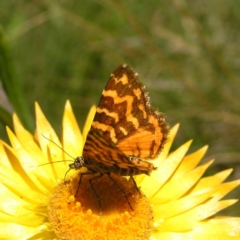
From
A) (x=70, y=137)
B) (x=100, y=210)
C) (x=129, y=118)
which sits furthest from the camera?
(x=70, y=137)

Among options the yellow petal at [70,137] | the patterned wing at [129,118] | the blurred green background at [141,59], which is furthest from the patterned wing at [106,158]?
the blurred green background at [141,59]

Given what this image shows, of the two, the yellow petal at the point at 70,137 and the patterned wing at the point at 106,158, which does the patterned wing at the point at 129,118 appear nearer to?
the patterned wing at the point at 106,158

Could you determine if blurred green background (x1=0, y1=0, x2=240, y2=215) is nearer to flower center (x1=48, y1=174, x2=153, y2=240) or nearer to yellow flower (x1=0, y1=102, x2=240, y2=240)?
yellow flower (x1=0, y1=102, x2=240, y2=240)

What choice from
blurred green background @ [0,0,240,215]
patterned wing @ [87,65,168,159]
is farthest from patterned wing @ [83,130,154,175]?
blurred green background @ [0,0,240,215]

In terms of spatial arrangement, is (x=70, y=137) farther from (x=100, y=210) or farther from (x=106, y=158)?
(x=106, y=158)

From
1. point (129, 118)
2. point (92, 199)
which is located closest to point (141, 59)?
point (129, 118)

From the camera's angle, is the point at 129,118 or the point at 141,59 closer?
the point at 129,118

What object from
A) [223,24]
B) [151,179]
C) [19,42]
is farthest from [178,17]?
[151,179]
